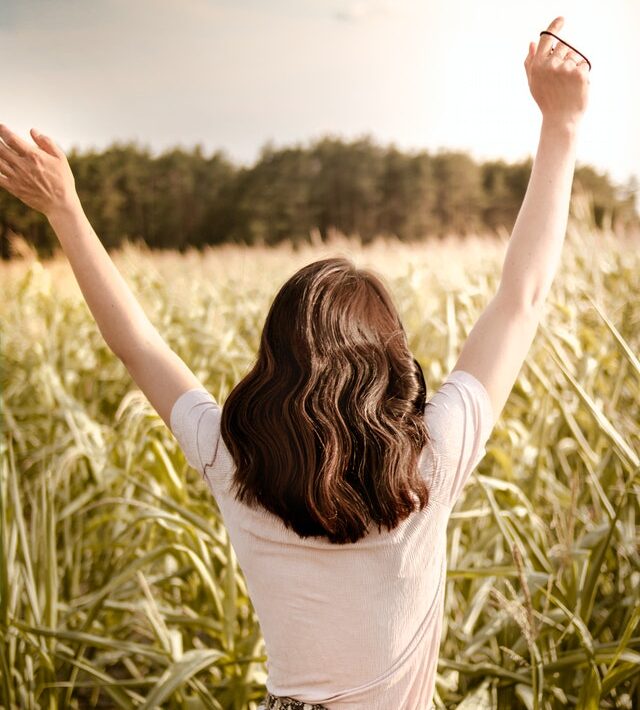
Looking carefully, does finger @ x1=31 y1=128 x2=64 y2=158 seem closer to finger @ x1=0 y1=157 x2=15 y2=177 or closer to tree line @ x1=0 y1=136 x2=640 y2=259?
finger @ x1=0 y1=157 x2=15 y2=177

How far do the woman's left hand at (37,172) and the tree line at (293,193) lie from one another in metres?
9.83

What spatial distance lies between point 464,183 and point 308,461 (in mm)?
18382

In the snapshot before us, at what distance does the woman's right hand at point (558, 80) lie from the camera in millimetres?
950

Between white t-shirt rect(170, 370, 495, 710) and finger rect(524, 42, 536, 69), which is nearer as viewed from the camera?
white t-shirt rect(170, 370, 495, 710)

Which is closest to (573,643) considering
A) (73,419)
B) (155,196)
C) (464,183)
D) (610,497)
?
(610,497)

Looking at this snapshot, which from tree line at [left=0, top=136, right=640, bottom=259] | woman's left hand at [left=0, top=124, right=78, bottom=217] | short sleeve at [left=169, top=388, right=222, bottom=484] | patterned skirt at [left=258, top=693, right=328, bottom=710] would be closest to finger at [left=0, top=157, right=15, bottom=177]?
woman's left hand at [left=0, top=124, right=78, bottom=217]

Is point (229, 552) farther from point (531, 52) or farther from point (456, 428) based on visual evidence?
point (531, 52)

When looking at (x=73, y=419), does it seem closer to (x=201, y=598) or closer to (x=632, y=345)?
(x=201, y=598)

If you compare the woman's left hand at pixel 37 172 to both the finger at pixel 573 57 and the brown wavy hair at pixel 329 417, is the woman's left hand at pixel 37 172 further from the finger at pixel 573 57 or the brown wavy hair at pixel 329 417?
the finger at pixel 573 57

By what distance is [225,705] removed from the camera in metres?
1.33

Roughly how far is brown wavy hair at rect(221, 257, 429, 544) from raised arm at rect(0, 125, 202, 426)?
15cm

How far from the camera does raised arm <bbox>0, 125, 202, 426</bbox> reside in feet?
3.14

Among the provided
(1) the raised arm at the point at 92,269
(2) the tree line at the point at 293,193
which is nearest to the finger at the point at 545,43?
(1) the raised arm at the point at 92,269

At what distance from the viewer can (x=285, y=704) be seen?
837 mm
